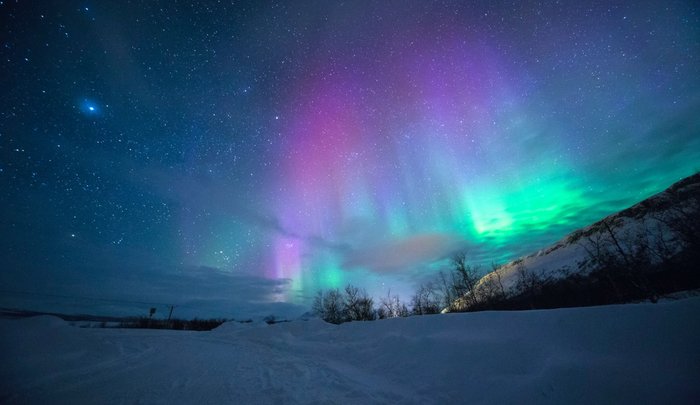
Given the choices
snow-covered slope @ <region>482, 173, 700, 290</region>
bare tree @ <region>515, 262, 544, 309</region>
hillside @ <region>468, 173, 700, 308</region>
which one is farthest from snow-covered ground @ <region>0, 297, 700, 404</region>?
bare tree @ <region>515, 262, 544, 309</region>

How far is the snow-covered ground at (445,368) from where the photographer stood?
452 centimetres

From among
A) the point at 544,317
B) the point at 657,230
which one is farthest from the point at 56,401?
the point at 657,230

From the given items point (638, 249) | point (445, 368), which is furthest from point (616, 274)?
point (445, 368)

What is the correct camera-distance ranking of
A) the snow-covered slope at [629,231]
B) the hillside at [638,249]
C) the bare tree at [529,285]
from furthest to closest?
the bare tree at [529,285]
the snow-covered slope at [629,231]
the hillside at [638,249]

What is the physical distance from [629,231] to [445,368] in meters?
97.1

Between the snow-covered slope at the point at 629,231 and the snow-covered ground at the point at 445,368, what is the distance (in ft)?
228

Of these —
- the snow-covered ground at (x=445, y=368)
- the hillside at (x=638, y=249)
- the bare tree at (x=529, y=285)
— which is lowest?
the snow-covered ground at (x=445, y=368)

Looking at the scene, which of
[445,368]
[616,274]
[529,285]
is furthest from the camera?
[529,285]

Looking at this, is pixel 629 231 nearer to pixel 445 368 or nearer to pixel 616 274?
pixel 616 274

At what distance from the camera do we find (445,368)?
718 centimetres

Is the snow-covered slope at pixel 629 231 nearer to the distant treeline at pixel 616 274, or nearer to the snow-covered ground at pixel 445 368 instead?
the distant treeline at pixel 616 274

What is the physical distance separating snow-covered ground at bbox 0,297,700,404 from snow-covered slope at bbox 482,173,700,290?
69.4 meters

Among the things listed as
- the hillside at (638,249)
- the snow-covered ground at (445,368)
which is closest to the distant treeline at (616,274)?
the hillside at (638,249)

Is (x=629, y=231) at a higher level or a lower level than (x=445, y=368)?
higher
